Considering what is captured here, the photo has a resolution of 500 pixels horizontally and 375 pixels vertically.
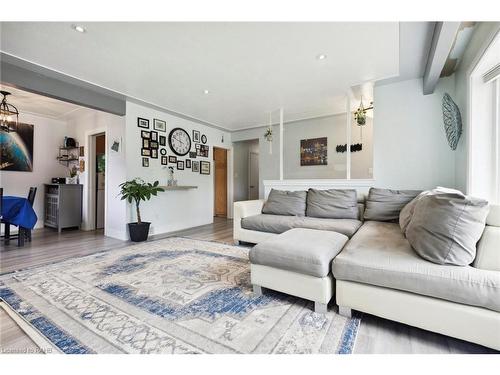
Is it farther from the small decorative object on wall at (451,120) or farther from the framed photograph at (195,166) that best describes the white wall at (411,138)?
the framed photograph at (195,166)

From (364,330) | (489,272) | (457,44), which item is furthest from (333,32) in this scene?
(364,330)

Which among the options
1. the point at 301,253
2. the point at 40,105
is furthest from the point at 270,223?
the point at 40,105

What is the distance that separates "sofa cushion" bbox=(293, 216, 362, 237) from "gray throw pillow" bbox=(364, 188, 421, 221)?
214 mm

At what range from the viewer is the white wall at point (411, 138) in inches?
116

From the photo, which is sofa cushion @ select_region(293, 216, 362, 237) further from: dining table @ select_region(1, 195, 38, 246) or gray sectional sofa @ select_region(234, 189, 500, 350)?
dining table @ select_region(1, 195, 38, 246)

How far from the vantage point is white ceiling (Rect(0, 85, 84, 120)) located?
378 cm

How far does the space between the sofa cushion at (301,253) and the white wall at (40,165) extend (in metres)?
5.44

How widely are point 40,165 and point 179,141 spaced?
3.11 metres

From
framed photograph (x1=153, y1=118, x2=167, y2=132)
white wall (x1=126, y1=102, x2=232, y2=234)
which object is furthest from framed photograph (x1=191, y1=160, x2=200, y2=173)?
framed photograph (x1=153, y1=118, x2=167, y2=132)

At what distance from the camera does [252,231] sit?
3.23 meters

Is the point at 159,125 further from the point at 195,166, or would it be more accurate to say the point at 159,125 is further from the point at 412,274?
the point at 412,274

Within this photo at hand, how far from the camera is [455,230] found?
4.22ft

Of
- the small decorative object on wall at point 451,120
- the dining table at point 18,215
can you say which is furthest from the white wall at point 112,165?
the small decorative object on wall at point 451,120
